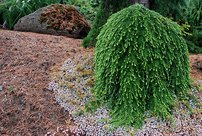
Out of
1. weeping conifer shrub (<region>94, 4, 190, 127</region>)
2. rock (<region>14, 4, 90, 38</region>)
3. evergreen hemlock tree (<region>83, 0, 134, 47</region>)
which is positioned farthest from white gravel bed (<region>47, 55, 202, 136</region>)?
rock (<region>14, 4, 90, 38</region>)

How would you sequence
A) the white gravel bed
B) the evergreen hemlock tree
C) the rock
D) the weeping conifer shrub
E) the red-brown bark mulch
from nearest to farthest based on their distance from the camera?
Result: 1. the white gravel bed
2. the weeping conifer shrub
3. the red-brown bark mulch
4. the evergreen hemlock tree
5. the rock

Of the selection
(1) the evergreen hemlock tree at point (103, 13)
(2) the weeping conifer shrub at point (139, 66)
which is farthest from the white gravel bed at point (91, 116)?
(1) the evergreen hemlock tree at point (103, 13)

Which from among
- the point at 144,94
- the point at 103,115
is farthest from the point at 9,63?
the point at 144,94

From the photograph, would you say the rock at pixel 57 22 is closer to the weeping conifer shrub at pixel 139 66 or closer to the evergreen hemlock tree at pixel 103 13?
the evergreen hemlock tree at pixel 103 13

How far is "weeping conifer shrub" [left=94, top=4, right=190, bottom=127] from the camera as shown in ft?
14.2

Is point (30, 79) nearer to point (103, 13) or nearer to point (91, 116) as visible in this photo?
point (91, 116)

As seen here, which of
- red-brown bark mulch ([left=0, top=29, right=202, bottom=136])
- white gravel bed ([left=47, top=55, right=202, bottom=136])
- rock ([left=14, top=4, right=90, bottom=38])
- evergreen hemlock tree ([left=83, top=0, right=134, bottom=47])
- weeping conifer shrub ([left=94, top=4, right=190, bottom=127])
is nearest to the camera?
white gravel bed ([left=47, top=55, right=202, bottom=136])

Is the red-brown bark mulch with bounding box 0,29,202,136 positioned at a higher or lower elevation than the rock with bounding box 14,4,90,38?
lower

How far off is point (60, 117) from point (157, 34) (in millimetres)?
1511

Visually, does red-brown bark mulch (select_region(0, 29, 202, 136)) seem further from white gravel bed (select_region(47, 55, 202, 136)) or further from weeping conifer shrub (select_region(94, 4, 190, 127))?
weeping conifer shrub (select_region(94, 4, 190, 127))

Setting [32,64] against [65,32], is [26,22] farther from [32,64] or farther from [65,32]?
[32,64]

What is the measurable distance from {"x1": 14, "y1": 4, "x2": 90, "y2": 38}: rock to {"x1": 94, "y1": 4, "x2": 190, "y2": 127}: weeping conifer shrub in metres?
2.58

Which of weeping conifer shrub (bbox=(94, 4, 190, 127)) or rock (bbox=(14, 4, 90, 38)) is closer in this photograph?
weeping conifer shrub (bbox=(94, 4, 190, 127))

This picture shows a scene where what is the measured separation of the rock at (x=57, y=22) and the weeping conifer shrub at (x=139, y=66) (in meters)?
2.58
